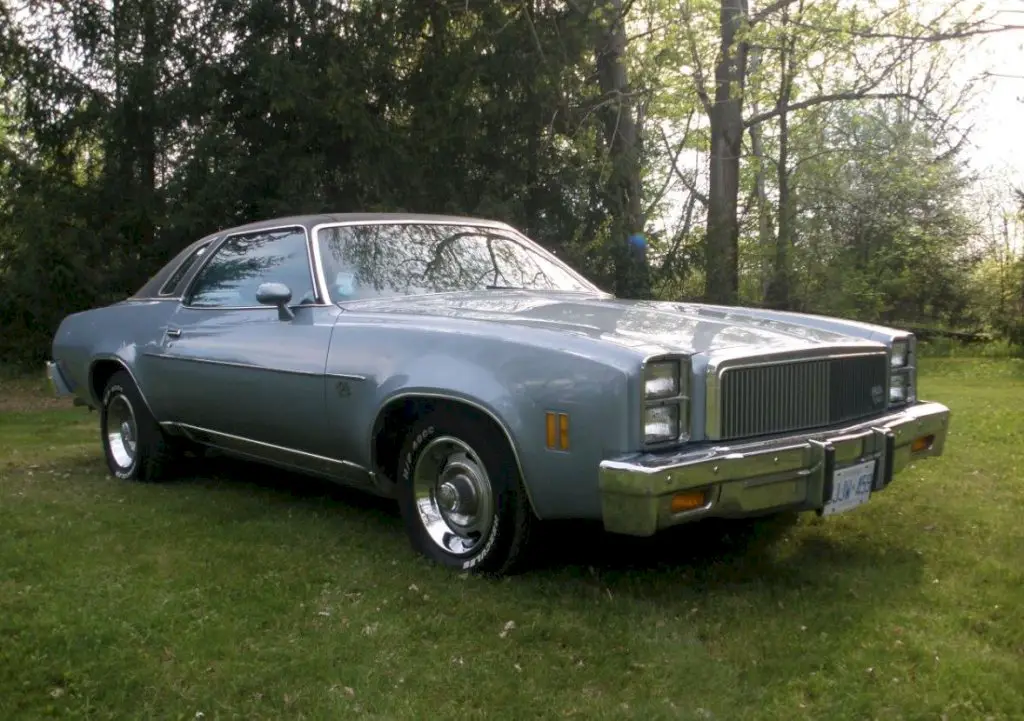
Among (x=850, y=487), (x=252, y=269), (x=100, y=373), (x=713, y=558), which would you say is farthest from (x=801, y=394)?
(x=100, y=373)

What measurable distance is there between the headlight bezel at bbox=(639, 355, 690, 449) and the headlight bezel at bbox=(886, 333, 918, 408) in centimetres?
144

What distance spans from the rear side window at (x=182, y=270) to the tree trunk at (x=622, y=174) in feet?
27.3

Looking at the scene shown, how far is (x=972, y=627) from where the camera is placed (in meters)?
3.50

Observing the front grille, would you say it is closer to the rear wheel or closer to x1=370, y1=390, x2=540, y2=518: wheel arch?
x1=370, y1=390, x2=540, y2=518: wheel arch

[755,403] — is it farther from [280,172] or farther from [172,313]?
[280,172]

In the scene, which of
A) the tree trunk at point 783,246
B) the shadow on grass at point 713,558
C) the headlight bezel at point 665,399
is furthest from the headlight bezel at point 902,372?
the tree trunk at point 783,246

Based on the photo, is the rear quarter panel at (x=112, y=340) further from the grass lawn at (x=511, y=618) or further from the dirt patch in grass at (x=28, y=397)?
the dirt patch in grass at (x=28, y=397)

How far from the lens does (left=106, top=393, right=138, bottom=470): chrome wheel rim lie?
629 cm

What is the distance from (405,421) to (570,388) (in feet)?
3.67

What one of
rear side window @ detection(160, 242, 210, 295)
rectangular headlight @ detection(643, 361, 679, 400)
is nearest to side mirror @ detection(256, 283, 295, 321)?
rear side window @ detection(160, 242, 210, 295)

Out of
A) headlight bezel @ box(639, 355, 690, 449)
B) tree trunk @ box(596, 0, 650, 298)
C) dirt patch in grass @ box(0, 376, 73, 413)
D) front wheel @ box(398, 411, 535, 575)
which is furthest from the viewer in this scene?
tree trunk @ box(596, 0, 650, 298)

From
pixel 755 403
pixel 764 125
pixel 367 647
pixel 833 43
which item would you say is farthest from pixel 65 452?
pixel 764 125

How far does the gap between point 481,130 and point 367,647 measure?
10678 mm

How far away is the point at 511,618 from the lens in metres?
3.64
